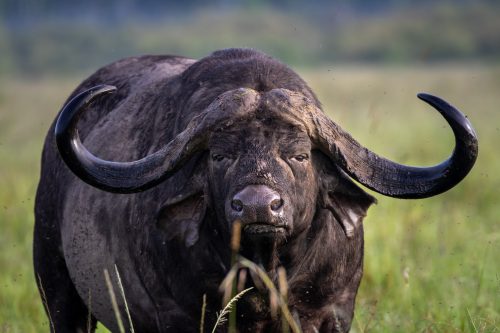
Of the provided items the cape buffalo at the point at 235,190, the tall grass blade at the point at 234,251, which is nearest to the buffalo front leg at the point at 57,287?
the cape buffalo at the point at 235,190

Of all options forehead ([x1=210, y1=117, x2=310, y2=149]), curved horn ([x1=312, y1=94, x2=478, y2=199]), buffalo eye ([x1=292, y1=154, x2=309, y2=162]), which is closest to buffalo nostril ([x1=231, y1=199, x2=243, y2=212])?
forehead ([x1=210, y1=117, x2=310, y2=149])

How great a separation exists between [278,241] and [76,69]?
171ft

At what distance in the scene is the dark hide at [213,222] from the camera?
495 centimetres

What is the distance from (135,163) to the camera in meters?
5.14

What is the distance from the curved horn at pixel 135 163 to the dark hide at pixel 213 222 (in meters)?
0.10

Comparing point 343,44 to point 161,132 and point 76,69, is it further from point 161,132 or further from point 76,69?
point 161,132

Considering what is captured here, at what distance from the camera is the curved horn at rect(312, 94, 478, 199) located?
16.5ft

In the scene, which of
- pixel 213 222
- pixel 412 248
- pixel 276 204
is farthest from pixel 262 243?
pixel 412 248

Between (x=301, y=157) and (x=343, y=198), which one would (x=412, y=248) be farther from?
(x=301, y=157)

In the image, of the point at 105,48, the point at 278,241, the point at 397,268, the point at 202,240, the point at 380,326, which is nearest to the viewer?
the point at 278,241

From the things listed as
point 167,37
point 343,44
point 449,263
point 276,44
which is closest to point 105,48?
point 167,37

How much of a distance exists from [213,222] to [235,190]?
0.59m

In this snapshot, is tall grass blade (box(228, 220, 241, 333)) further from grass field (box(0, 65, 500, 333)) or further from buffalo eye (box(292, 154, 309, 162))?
grass field (box(0, 65, 500, 333))

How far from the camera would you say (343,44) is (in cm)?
5712
